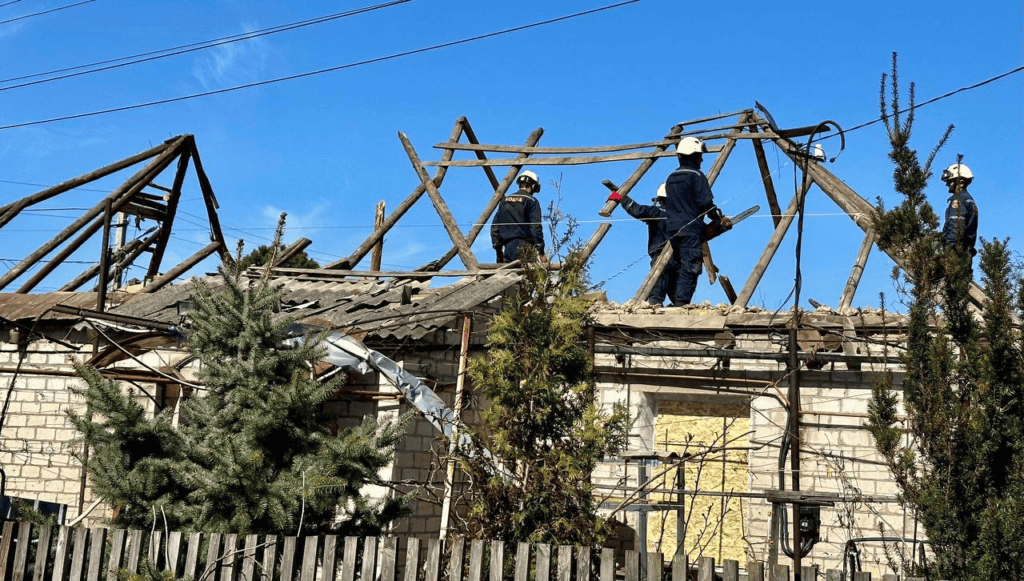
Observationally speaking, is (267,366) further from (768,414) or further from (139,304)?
(139,304)

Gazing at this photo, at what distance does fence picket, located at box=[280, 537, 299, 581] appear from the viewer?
20.4ft

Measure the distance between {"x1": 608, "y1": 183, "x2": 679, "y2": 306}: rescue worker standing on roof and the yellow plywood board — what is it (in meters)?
1.44

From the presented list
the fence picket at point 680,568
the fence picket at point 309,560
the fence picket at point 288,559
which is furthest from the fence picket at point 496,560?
the fence picket at point 288,559

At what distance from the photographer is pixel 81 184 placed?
14078 mm

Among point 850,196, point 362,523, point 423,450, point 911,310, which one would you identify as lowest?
point 362,523

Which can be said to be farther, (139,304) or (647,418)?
(139,304)

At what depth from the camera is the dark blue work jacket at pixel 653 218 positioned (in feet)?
39.1

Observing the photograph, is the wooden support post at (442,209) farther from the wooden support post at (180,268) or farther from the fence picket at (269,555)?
the fence picket at (269,555)

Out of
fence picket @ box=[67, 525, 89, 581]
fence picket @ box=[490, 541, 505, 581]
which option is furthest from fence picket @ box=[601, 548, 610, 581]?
fence picket @ box=[67, 525, 89, 581]

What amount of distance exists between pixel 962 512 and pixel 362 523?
11.4 ft

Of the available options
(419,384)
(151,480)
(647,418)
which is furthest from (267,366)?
(647,418)

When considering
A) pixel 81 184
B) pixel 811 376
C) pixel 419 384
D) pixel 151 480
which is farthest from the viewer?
pixel 81 184

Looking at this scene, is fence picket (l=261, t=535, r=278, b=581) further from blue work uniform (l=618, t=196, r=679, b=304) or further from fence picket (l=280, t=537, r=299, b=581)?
blue work uniform (l=618, t=196, r=679, b=304)

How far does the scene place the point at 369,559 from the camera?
247 inches
